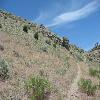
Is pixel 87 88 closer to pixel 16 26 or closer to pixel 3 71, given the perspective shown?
pixel 3 71

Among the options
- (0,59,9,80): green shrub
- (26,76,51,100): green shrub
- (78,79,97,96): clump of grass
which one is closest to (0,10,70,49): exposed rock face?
(78,79,97,96): clump of grass

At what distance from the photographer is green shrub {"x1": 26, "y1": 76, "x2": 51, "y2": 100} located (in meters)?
17.2

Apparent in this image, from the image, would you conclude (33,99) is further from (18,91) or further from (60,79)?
(60,79)

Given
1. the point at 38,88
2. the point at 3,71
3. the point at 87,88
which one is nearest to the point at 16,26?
the point at 87,88

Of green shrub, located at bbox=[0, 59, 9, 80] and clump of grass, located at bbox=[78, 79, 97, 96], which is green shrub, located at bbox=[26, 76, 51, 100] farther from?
clump of grass, located at bbox=[78, 79, 97, 96]

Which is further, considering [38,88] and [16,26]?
[16,26]

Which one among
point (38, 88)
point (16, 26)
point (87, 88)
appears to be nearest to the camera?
point (38, 88)

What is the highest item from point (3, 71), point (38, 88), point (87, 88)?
point (3, 71)

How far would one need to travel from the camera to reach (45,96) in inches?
699

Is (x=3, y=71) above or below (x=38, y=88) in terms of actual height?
above

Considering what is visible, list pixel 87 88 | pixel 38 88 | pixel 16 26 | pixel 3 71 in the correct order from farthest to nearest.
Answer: pixel 16 26
pixel 87 88
pixel 3 71
pixel 38 88

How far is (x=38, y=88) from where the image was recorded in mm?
17922

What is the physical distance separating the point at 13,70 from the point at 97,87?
6.43 metres

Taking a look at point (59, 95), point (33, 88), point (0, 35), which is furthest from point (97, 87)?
point (0, 35)
